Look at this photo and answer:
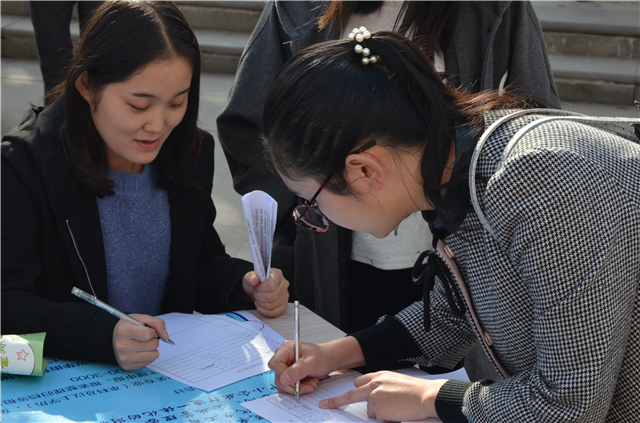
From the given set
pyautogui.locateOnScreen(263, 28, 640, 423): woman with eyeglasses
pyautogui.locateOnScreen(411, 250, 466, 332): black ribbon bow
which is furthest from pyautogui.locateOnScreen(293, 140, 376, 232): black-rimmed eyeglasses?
pyautogui.locateOnScreen(411, 250, 466, 332): black ribbon bow

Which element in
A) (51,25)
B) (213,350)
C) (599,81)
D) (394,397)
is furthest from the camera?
(599,81)

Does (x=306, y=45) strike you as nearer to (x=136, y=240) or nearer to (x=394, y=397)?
(x=136, y=240)

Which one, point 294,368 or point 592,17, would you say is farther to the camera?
point 592,17

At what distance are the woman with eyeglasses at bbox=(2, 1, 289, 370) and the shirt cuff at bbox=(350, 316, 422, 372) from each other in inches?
11.5

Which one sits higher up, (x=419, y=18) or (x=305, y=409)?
(x=419, y=18)

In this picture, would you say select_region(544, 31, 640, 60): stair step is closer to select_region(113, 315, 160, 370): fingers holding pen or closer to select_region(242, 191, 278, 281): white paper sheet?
select_region(242, 191, 278, 281): white paper sheet

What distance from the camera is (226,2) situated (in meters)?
5.93

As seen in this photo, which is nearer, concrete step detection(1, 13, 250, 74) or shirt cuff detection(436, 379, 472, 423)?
shirt cuff detection(436, 379, 472, 423)

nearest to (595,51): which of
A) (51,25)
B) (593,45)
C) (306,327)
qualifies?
(593,45)

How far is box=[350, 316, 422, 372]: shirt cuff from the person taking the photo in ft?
4.55

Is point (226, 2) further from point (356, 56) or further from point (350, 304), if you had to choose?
point (356, 56)

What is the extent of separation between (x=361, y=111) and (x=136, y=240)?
2.91 ft

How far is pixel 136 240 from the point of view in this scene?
175cm

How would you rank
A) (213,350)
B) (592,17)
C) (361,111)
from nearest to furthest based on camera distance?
(361,111) → (213,350) → (592,17)
